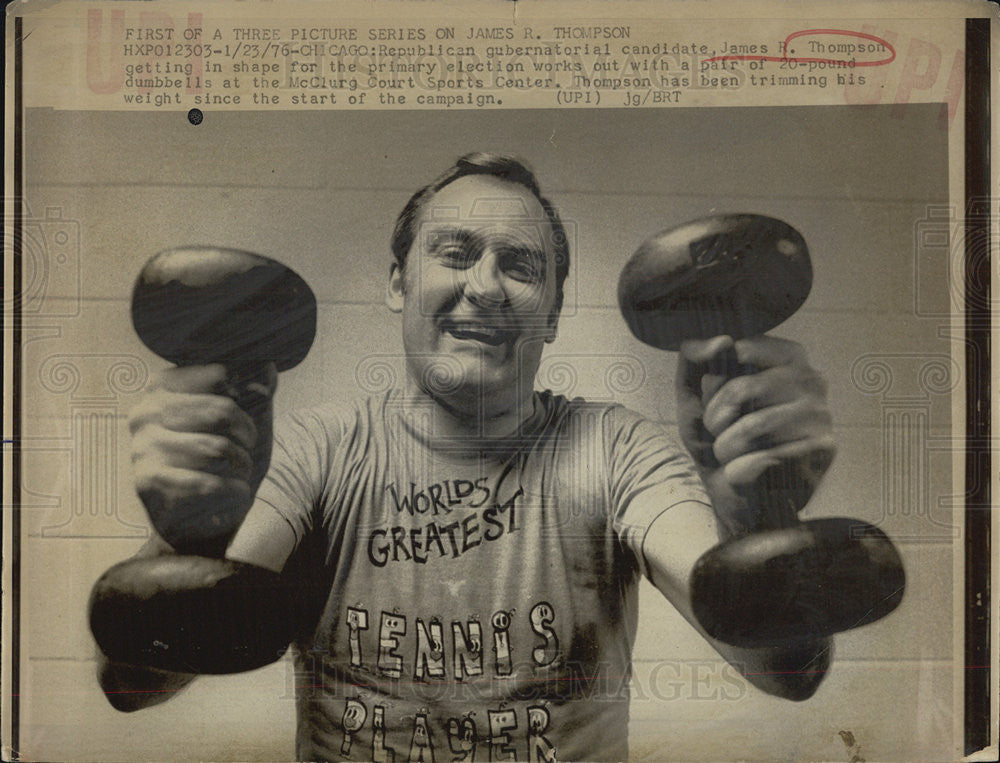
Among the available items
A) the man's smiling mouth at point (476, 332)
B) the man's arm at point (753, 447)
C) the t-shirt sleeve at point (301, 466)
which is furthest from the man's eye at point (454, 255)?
the man's arm at point (753, 447)

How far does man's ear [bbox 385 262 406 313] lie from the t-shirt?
20cm

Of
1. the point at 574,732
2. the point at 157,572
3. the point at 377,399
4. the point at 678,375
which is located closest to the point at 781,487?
the point at 678,375

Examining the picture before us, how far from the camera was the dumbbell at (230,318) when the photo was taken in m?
1.83

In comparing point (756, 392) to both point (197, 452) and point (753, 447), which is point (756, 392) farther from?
point (197, 452)

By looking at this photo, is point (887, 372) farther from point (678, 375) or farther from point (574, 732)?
point (574, 732)

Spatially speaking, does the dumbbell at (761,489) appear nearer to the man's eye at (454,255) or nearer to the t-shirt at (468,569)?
the t-shirt at (468,569)

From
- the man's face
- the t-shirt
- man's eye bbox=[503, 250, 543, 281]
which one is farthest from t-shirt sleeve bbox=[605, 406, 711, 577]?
man's eye bbox=[503, 250, 543, 281]

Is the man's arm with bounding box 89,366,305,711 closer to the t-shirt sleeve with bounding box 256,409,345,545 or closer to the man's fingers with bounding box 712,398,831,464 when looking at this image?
the t-shirt sleeve with bounding box 256,409,345,545

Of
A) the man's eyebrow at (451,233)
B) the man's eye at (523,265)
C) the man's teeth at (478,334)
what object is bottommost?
the man's teeth at (478,334)

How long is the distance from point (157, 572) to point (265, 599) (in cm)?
24

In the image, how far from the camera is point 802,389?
72.5 inches

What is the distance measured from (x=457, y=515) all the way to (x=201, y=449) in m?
0.57

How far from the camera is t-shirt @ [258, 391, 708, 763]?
1.82m

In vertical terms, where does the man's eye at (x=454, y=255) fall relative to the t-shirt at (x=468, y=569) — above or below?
above
